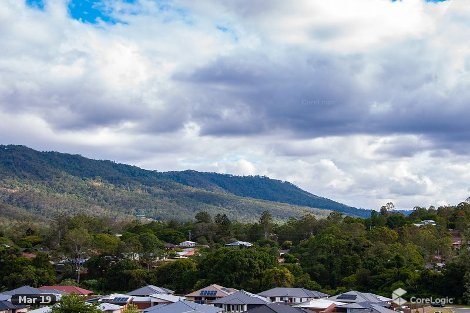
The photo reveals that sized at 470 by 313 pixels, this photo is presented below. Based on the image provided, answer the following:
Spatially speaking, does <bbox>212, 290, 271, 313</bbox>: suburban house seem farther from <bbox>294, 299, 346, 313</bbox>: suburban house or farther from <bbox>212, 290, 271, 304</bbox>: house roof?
<bbox>294, 299, 346, 313</bbox>: suburban house

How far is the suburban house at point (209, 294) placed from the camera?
2502 inches

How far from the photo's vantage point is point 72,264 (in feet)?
268

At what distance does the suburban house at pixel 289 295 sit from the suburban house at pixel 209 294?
3627mm

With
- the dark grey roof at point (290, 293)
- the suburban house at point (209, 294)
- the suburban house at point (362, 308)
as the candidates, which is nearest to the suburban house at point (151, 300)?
the suburban house at point (209, 294)

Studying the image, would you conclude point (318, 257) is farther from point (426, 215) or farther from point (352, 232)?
point (426, 215)

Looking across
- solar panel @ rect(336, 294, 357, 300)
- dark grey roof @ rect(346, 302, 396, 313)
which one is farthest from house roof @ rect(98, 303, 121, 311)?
solar panel @ rect(336, 294, 357, 300)

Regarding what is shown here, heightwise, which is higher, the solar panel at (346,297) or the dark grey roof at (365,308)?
the solar panel at (346,297)

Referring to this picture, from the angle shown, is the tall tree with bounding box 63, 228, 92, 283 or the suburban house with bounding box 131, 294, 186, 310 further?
the tall tree with bounding box 63, 228, 92, 283

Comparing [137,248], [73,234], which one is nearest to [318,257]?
[137,248]

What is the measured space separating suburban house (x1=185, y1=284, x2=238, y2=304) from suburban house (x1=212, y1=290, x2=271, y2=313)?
387 cm

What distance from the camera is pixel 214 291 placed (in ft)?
211

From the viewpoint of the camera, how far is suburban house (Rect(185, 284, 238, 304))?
6356cm

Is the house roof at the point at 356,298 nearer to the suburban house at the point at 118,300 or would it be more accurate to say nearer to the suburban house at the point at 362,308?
the suburban house at the point at 362,308

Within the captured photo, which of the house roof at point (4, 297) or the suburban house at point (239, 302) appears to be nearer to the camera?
the suburban house at point (239, 302)
